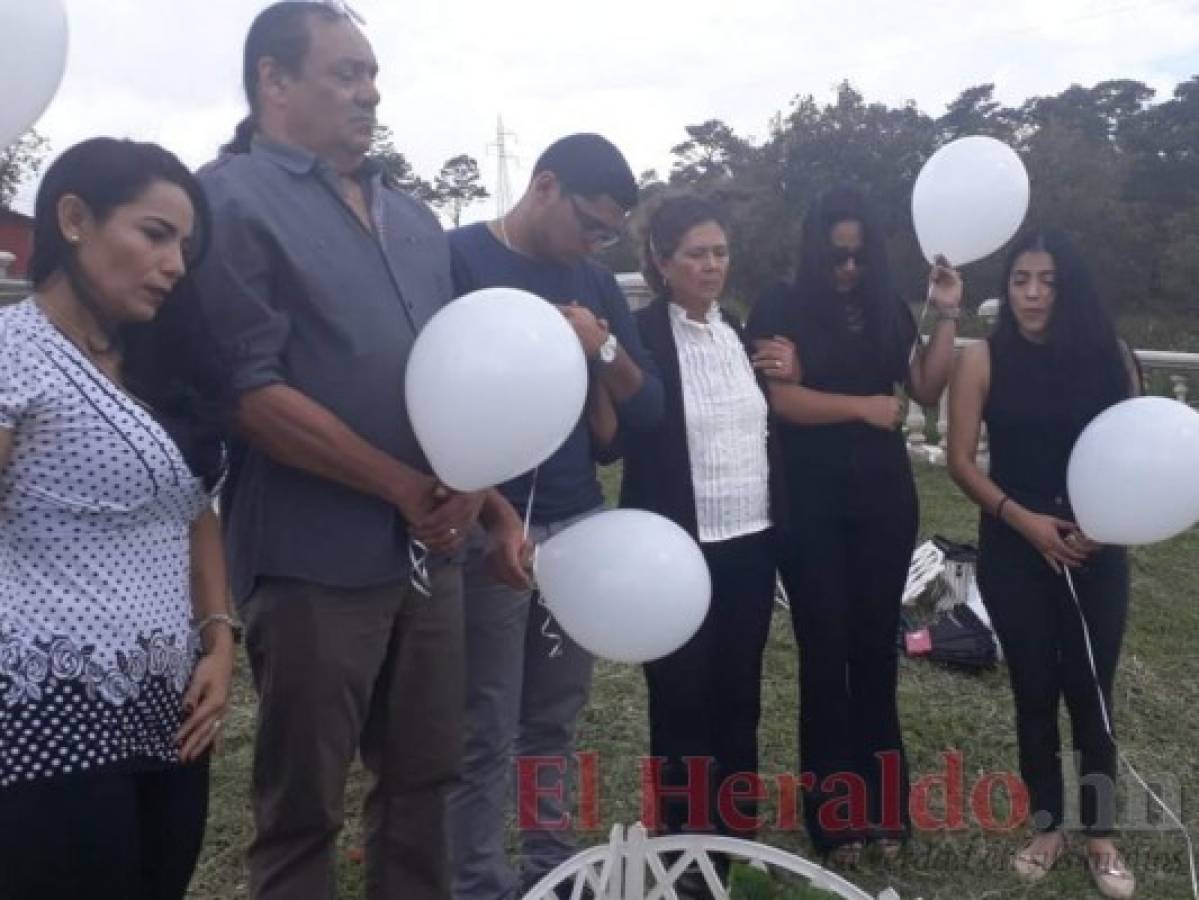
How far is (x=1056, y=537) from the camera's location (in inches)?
96.0

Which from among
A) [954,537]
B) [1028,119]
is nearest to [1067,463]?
[954,537]

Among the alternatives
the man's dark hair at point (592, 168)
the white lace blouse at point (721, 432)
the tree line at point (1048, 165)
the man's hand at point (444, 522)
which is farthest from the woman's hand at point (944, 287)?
the tree line at point (1048, 165)

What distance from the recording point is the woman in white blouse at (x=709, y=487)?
2309 mm

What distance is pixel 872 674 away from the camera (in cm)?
258

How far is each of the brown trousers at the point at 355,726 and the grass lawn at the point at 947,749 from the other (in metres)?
0.64

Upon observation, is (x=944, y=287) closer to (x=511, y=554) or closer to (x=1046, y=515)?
(x=1046, y=515)

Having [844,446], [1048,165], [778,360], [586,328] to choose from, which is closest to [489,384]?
[586,328]

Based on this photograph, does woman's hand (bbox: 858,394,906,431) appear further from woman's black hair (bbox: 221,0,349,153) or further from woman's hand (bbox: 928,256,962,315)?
woman's black hair (bbox: 221,0,349,153)

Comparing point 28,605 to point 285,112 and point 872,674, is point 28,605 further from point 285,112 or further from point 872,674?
point 872,674

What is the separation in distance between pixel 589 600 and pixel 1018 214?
1488 mm

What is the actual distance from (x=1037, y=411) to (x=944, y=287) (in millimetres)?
359

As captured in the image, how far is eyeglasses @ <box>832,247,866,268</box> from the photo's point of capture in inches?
96.4

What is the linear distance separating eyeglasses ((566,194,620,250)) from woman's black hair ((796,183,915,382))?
56 cm

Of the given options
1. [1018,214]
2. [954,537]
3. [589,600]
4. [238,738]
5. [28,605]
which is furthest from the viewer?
[954,537]
